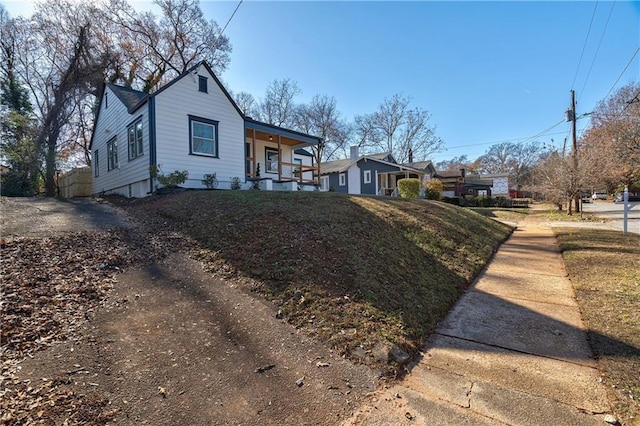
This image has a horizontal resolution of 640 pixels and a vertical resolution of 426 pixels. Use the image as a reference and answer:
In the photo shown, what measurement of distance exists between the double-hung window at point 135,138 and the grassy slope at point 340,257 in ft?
14.1

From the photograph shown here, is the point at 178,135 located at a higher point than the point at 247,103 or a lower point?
lower

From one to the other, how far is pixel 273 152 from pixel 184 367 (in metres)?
15.2

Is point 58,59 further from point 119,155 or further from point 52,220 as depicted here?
point 52,220

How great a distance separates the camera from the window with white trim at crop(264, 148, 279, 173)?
54.5ft

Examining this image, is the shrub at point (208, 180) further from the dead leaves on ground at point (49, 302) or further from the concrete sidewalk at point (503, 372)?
the concrete sidewalk at point (503, 372)

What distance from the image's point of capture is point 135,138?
39.6 ft

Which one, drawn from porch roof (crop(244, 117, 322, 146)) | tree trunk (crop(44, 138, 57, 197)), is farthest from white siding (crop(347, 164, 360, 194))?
tree trunk (crop(44, 138, 57, 197))

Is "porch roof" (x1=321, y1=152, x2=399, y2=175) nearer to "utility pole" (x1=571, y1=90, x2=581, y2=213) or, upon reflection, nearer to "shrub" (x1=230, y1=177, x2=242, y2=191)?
"utility pole" (x1=571, y1=90, x2=581, y2=213)

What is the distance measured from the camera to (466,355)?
3.02m

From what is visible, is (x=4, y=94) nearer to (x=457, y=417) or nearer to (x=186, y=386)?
(x=186, y=386)

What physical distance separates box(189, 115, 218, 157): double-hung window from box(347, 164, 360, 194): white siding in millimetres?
17429

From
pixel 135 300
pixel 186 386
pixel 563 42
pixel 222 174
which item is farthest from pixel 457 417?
pixel 563 42

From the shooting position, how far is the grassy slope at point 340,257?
11.4 ft

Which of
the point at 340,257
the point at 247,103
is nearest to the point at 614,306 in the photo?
the point at 340,257
